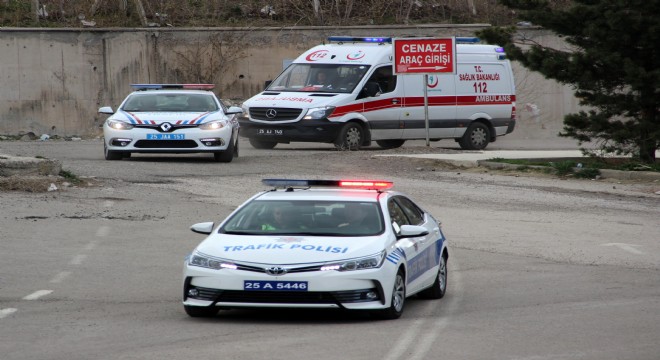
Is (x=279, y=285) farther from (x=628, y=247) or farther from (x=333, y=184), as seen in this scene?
(x=628, y=247)

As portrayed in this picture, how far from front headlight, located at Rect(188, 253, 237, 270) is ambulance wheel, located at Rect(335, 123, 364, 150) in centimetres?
1876

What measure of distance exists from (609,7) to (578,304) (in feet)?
45.2

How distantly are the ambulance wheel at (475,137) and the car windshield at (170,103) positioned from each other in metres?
8.18

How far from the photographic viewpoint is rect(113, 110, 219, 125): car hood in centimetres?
2409

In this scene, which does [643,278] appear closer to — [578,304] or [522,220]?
[578,304]

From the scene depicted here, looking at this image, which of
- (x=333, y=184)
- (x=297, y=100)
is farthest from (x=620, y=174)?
(x=333, y=184)

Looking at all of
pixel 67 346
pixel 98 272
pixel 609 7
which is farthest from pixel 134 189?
pixel 67 346

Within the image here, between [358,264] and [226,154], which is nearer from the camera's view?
[358,264]

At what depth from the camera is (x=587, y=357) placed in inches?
334

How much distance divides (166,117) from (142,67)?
46.5 feet

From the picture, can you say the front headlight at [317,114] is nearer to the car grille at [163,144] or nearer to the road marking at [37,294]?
the car grille at [163,144]

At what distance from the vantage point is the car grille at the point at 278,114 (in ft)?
94.0

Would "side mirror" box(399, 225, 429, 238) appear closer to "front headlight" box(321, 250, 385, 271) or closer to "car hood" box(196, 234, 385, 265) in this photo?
"car hood" box(196, 234, 385, 265)

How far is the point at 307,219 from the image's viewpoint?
1073 centimetres
